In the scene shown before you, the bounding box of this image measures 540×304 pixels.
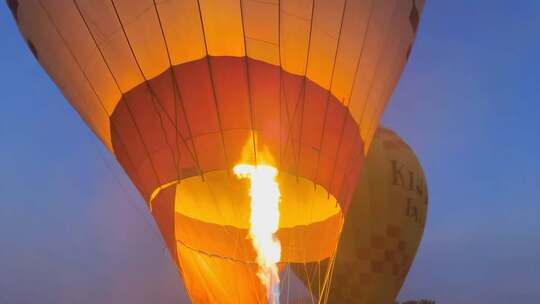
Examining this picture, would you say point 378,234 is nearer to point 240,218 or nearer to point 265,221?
point 240,218

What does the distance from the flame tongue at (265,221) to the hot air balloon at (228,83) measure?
0.06 ft

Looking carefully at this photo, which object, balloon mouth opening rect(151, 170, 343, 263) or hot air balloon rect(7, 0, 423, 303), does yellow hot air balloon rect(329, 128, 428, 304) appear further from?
hot air balloon rect(7, 0, 423, 303)

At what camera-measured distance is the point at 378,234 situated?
11375mm

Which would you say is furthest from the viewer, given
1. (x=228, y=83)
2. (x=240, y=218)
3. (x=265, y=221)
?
(x=240, y=218)

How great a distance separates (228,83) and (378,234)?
6.68 m

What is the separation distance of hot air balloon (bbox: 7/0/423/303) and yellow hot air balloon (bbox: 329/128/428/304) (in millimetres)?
4911

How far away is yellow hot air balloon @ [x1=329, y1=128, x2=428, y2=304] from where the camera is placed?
1125 centimetres

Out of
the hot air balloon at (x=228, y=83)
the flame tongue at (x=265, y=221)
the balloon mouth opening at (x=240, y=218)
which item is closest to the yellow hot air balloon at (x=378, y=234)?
the balloon mouth opening at (x=240, y=218)

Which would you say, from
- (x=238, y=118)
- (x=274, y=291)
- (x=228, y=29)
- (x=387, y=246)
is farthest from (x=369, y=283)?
(x=228, y=29)

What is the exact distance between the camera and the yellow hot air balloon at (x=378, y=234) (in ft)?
36.9

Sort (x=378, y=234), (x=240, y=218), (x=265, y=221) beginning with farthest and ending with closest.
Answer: (x=378, y=234) → (x=240, y=218) → (x=265, y=221)

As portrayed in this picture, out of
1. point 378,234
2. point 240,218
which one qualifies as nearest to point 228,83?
point 240,218

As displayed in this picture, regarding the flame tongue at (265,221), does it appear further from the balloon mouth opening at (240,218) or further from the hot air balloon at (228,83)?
the balloon mouth opening at (240,218)

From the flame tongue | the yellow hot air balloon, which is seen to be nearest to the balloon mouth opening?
the flame tongue
